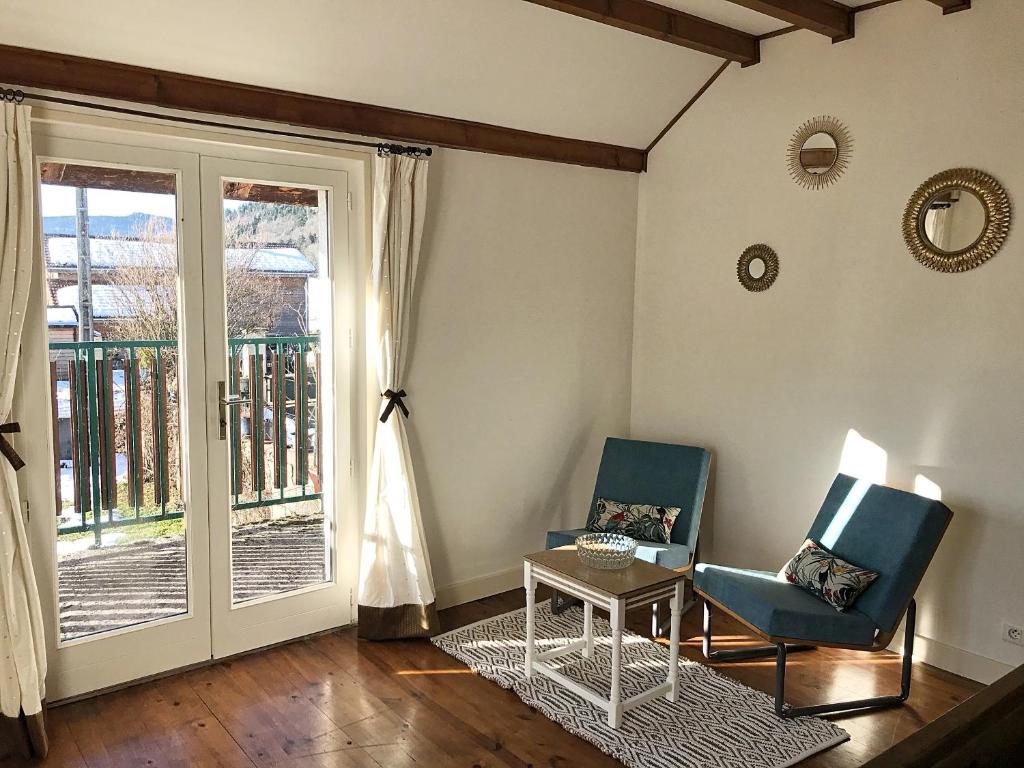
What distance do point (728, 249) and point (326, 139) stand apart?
2.08 meters

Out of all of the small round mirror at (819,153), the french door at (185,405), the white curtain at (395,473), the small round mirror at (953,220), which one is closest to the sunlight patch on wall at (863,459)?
the small round mirror at (953,220)

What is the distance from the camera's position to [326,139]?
11.3ft

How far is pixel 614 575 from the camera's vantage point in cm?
308

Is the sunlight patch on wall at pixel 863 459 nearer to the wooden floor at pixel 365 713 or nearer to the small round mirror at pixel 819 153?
the wooden floor at pixel 365 713

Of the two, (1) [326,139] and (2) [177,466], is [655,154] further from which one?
(2) [177,466]

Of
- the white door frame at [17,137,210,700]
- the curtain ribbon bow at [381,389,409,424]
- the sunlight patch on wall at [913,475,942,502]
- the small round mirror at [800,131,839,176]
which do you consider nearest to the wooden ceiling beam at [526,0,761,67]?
the small round mirror at [800,131,839,176]

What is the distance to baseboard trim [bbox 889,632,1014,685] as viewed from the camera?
10.8 ft

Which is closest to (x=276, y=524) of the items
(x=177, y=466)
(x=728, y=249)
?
(x=177, y=466)

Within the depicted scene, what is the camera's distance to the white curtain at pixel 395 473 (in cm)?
361

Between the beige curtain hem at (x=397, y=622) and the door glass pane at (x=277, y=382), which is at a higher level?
the door glass pane at (x=277, y=382)

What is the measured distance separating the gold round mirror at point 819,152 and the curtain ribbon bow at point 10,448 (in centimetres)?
343

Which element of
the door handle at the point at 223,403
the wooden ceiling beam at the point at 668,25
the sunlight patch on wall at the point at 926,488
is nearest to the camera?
the wooden ceiling beam at the point at 668,25

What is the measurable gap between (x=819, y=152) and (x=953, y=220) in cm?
71

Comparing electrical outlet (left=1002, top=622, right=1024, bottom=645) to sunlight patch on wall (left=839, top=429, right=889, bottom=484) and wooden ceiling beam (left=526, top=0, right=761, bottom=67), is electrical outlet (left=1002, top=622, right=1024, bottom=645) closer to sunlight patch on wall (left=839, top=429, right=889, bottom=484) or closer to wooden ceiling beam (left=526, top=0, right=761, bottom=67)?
sunlight patch on wall (left=839, top=429, right=889, bottom=484)
